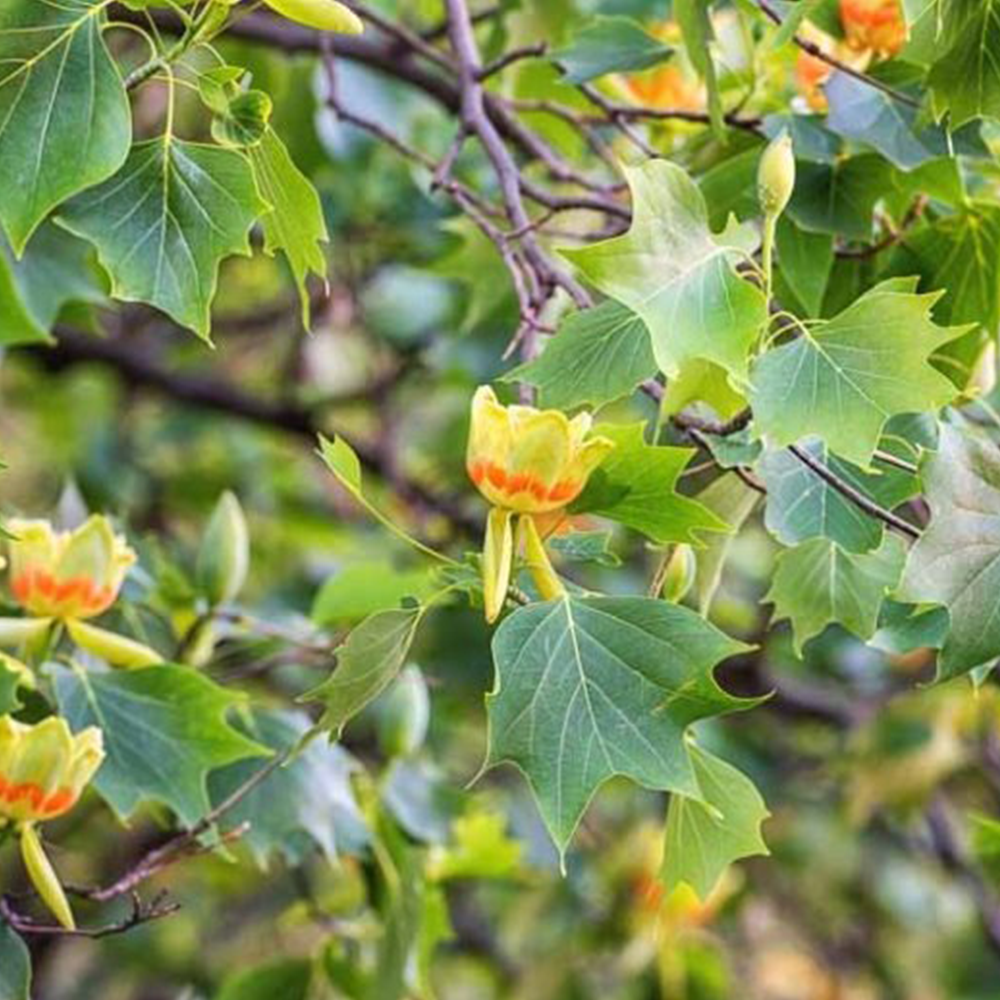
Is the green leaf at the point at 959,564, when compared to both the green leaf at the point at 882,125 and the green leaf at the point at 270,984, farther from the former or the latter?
the green leaf at the point at 270,984

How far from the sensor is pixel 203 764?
4.28 ft

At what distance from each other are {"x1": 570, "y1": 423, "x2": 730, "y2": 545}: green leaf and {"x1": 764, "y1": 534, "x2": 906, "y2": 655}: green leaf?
0.12 metres

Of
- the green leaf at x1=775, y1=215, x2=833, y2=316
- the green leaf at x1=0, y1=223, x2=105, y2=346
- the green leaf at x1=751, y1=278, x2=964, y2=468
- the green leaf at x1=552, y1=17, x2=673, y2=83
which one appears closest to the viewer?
the green leaf at x1=751, y1=278, x2=964, y2=468

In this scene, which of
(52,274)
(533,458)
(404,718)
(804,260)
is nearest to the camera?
(533,458)

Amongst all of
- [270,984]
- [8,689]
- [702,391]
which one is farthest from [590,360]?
[270,984]

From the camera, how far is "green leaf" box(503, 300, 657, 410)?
1050 mm

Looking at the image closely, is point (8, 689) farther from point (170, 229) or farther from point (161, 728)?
point (170, 229)

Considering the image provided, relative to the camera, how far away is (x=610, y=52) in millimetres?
1447

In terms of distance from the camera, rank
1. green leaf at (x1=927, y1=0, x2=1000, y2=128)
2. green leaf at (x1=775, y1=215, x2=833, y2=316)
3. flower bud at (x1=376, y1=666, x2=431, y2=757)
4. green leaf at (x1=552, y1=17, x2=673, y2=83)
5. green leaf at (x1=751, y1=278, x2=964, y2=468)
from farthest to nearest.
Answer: flower bud at (x1=376, y1=666, x2=431, y2=757), green leaf at (x1=552, y1=17, x2=673, y2=83), green leaf at (x1=775, y1=215, x2=833, y2=316), green leaf at (x1=927, y1=0, x2=1000, y2=128), green leaf at (x1=751, y1=278, x2=964, y2=468)

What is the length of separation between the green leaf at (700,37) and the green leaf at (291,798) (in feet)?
1.73

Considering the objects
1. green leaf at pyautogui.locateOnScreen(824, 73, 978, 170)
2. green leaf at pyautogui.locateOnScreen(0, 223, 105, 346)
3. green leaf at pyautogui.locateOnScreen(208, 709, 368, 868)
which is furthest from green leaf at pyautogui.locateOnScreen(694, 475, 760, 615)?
green leaf at pyautogui.locateOnScreen(0, 223, 105, 346)

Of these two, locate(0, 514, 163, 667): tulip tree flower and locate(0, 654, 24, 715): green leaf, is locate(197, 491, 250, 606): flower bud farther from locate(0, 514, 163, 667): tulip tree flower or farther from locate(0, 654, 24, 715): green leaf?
locate(0, 654, 24, 715): green leaf

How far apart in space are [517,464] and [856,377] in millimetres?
179

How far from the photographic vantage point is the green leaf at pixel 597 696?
1.01m
